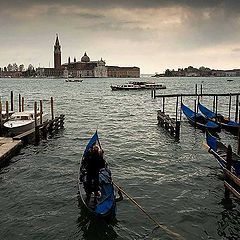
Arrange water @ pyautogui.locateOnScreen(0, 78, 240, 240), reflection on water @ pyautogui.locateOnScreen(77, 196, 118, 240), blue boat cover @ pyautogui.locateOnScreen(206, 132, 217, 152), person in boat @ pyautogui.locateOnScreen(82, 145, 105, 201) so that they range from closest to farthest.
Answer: reflection on water @ pyautogui.locateOnScreen(77, 196, 118, 240)
water @ pyautogui.locateOnScreen(0, 78, 240, 240)
person in boat @ pyautogui.locateOnScreen(82, 145, 105, 201)
blue boat cover @ pyautogui.locateOnScreen(206, 132, 217, 152)

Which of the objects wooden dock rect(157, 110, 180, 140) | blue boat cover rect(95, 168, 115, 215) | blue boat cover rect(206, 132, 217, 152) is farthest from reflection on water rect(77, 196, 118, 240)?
wooden dock rect(157, 110, 180, 140)

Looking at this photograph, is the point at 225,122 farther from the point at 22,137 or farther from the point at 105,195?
the point at 105,195

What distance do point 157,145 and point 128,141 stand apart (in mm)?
2360

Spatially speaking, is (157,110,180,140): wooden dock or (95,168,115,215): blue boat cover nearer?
(95,168,115,215): blue boat cover

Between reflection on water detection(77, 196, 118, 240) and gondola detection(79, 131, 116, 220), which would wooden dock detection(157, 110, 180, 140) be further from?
reflection on water detection(77, 196, 118, 240)

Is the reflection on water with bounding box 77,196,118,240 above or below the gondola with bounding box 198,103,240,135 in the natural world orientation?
below

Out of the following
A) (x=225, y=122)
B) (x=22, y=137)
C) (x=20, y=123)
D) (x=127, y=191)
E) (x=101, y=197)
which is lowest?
(x=127, y=191)

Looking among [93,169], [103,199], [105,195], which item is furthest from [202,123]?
[103,199]

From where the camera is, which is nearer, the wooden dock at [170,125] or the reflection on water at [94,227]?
the reflection on water at [94,227]

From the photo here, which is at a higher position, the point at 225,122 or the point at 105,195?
the point at 225,122

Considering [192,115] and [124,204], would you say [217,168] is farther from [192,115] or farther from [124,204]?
[192,115]

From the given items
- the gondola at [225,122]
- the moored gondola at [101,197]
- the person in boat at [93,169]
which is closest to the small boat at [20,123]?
the moored gondola at [101,197]

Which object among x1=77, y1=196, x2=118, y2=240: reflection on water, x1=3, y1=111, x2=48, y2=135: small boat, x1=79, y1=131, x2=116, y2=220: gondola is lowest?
x1=77, y1=196, x2=118, y2=240: reflection on water

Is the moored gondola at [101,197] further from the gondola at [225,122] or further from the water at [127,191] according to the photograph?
the gondola at [225,122]
